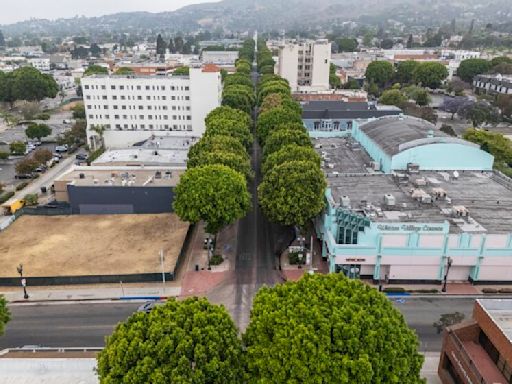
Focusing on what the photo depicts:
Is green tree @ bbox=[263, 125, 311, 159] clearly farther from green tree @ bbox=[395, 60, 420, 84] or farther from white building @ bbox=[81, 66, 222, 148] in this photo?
green tree @ bbox=[395, 60, 420, 84]

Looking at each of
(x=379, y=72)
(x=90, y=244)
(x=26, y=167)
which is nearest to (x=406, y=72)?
(x=379, y=72)

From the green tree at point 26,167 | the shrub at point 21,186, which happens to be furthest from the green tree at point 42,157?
the shrub at point 21,186

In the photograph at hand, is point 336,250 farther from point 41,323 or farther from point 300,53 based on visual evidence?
point 300,53

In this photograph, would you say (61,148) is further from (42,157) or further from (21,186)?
(21,186)

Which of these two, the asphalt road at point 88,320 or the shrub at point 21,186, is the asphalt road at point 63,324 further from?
the shrub at point 21,186

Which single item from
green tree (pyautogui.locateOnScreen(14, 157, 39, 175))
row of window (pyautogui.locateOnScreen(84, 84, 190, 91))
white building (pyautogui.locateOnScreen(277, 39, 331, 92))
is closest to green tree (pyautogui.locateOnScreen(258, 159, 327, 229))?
green tree (pyautogui.locateOnScreen(14, 157, 39, 175))

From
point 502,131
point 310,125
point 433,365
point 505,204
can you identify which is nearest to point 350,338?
point 433,365
